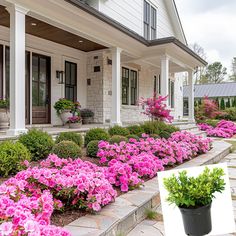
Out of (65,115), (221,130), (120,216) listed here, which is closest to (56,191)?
(120,216)

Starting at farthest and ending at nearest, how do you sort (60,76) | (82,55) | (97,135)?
(82,55)
(60,76)
(97,135)

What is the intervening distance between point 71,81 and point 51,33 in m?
2.22

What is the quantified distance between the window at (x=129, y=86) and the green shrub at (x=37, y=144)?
23.3 feet

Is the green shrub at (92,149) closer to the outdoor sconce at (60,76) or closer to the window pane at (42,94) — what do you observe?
the window pane at (42,94)

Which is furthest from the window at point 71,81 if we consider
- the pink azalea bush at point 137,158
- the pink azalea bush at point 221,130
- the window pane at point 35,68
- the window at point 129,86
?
the pink azalea bush at point 221,130

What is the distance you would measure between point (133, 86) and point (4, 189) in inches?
398

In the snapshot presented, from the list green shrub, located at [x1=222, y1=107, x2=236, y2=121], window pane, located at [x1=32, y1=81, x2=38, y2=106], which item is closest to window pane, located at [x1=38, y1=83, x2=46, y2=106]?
window pane, located at [x1=32, y1=81, x2=38, y2=106]

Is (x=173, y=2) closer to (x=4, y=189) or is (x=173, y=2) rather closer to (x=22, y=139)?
(x=22, y=139)

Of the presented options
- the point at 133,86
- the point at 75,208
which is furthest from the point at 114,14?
the point at 75,208

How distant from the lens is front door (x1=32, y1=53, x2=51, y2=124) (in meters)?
8.32

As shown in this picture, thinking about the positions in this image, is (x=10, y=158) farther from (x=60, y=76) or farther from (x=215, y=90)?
(x=215, y=90)

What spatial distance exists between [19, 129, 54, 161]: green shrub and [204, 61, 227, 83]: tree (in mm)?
39806

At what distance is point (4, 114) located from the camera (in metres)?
6.62

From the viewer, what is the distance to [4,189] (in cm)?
212
